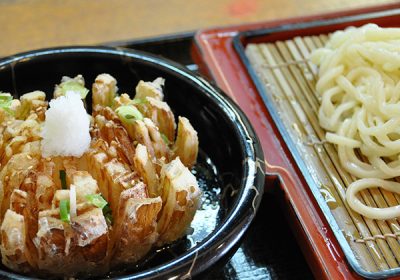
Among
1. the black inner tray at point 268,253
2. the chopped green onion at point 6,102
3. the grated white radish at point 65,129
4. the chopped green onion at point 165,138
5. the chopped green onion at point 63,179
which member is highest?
the chopped green onion at point 6,102

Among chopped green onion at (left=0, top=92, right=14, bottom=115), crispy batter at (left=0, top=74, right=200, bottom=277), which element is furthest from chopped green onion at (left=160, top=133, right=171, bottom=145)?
chopped green onion at (left=0, top=92, right=14, bottom=115)

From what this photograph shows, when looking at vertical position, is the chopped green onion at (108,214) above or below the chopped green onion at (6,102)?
below

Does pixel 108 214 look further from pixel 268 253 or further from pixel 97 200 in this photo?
pixel 268 253

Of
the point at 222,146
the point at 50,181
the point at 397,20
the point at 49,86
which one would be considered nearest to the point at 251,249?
the point at 222,146

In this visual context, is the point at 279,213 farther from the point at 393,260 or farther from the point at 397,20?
the point at 397,20

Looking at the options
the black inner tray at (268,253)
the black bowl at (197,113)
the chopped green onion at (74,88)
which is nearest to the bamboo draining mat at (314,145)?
the black inner tray at (268,253)

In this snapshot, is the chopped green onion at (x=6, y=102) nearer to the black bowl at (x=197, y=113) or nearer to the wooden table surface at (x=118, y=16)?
the black bowl at (x=197, y=113)

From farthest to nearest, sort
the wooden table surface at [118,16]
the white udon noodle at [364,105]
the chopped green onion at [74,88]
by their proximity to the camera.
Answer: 1. the wooden table surface at [118,16]
2. the white udon noodle at [364,105]
3. the chopped green onion at [74,88]
